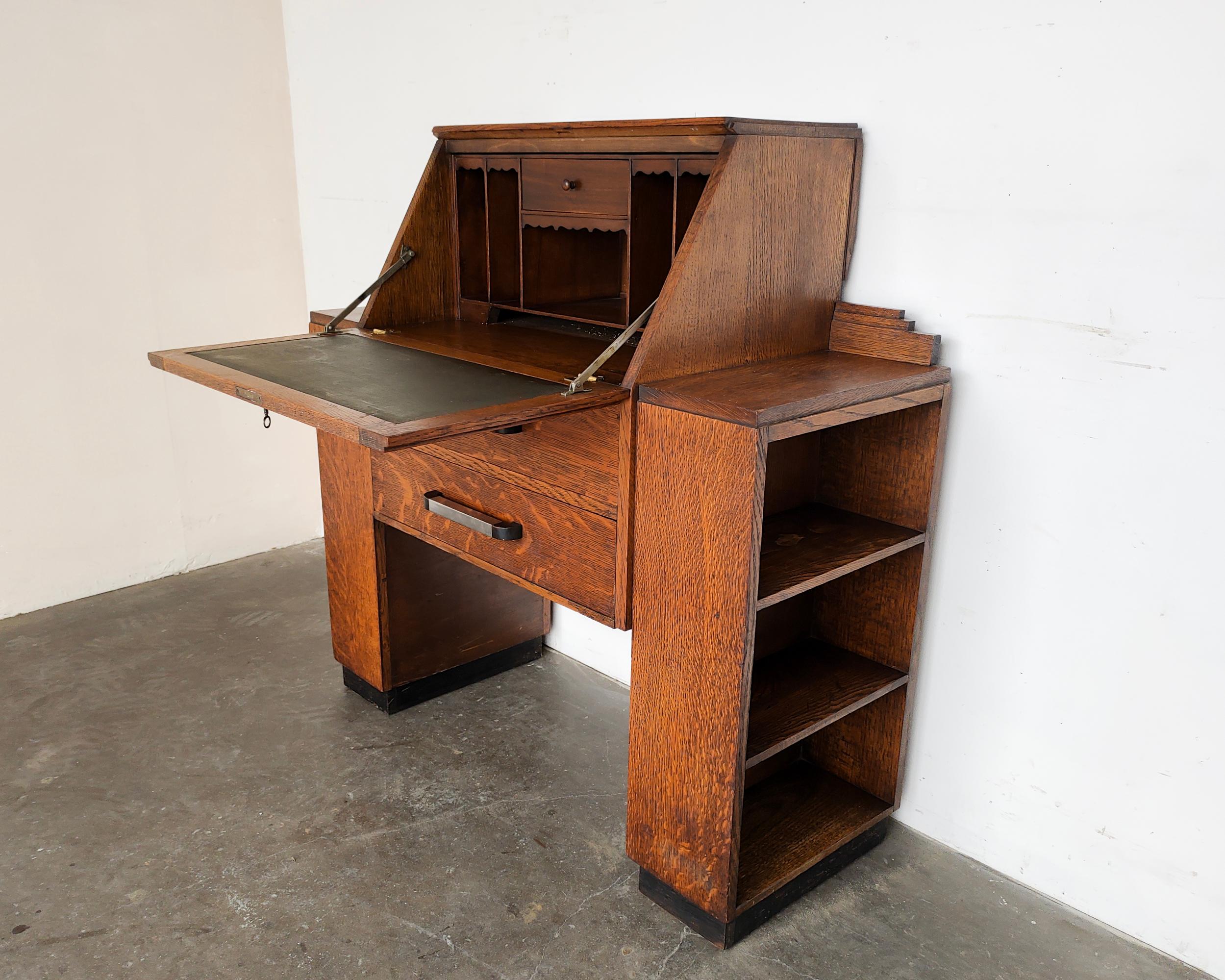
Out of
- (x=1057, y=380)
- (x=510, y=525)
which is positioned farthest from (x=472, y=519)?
(x=1057, y=380)

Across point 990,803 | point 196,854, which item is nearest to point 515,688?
point 196,854

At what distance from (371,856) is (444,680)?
2.61ft

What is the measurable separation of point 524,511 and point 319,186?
2342 mm

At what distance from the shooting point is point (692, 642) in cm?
198

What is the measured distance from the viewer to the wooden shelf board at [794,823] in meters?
2.18

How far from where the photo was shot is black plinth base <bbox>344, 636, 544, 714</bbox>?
3.01 m

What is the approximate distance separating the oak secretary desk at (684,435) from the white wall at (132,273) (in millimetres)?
1530

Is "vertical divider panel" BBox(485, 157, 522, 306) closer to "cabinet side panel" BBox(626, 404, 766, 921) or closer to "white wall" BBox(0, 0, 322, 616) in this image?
"cabinet side panel" BBox(626, 404, 766, 921)

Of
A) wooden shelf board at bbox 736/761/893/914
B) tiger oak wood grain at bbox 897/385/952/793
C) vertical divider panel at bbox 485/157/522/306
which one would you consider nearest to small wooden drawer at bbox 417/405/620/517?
vertical divider panel at bbox 485/157/522/306

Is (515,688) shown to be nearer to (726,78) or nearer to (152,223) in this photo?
(726,78)

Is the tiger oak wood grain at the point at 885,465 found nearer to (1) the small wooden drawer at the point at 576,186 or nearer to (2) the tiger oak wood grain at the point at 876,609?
(2) the tiger oak wood grain at the point at 876,609

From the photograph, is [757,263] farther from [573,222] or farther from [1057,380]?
[1057,380]

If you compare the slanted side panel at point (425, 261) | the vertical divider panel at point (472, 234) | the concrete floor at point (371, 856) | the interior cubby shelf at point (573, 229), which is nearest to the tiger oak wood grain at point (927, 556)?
the concrete floor at point (371, 856)

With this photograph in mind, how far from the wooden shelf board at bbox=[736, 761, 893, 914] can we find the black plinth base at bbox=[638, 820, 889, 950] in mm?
32
